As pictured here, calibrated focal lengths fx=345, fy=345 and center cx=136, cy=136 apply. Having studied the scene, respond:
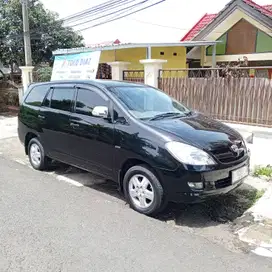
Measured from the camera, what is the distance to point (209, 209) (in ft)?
14.7

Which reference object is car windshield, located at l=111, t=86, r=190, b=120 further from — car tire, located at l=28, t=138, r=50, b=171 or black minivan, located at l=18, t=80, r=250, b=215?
car tire, located at l=28, t=138, r=50, b=171

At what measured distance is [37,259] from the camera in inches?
126

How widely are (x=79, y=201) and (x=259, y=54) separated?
10874mm

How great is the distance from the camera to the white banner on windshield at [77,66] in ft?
35.6

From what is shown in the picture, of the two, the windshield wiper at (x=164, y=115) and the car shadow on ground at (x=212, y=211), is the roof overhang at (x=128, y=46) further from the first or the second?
the car shadow on ground at (x=212, y=211)

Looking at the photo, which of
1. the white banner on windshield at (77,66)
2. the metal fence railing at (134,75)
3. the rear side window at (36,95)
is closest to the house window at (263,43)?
the metal fence railing at (134,75)

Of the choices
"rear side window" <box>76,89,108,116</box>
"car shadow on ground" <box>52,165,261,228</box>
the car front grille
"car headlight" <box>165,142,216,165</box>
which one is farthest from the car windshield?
"car shadow on ground" <box>52,165,261,228</box>

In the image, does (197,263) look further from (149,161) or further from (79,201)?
(79,201)

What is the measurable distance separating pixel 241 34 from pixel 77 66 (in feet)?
21.9

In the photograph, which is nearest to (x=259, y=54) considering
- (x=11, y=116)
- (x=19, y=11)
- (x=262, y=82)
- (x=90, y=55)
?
(x=262, y=82)

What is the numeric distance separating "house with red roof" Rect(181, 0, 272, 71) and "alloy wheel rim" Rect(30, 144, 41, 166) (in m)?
9.76

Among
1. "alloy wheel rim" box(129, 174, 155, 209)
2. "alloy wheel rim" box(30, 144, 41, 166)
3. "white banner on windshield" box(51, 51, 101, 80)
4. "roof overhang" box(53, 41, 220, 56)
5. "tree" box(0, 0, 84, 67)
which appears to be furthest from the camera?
"tree" box(0, 0, 84, 67)

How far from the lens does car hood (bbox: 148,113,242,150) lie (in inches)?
160

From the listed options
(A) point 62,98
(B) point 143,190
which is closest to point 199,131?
(B) point 143,190
